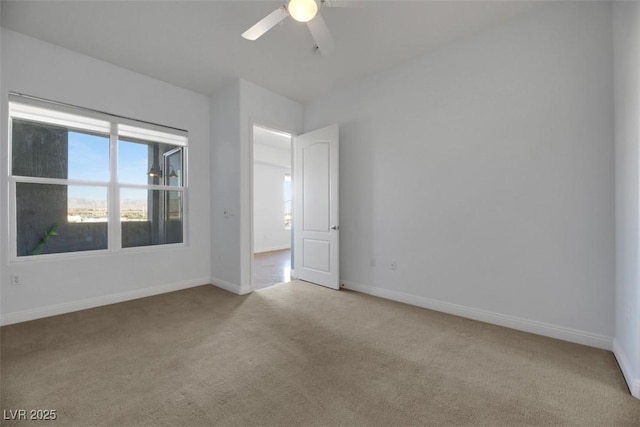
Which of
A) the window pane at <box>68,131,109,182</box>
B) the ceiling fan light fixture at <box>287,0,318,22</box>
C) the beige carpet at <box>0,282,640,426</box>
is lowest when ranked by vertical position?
the beige carpet at <box>0,282,640,426</box>

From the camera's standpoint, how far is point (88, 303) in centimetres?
317

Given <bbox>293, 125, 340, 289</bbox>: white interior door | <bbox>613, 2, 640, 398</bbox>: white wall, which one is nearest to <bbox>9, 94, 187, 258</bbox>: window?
<bbox>293, 125, 340, 289</bbox>: white interior door

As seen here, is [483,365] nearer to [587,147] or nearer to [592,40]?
[587,147]

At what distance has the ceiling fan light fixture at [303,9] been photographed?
1820 millimetres

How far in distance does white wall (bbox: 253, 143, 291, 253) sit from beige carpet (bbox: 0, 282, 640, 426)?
4.89 metres

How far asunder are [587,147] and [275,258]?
571 cm

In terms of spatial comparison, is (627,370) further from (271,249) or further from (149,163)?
(271,249)

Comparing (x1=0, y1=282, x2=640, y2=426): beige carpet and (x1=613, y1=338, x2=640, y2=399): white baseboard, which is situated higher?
(x1=613, y1=338, x2=640, y2=399): white baseboard

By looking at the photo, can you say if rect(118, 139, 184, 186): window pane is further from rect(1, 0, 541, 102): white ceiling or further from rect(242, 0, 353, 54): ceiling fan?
rect(242, 0, 353, 54): ceiling fan

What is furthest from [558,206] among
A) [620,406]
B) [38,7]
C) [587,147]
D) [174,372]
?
[38,7]

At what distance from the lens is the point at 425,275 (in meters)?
3.18

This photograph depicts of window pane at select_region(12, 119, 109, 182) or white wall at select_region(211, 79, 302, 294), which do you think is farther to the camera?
white wall at select_region(211, 79, 302, 294)

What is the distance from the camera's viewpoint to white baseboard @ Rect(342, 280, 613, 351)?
226 centimetres

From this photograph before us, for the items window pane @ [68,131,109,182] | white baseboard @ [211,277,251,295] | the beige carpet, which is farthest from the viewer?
white baseboard @ [211,277,251,295]
